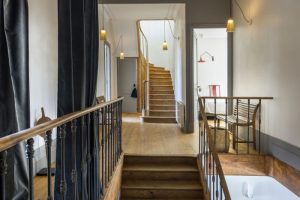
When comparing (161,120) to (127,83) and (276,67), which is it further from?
(276,67)

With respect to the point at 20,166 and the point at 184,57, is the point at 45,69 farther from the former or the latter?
the point at 184,57

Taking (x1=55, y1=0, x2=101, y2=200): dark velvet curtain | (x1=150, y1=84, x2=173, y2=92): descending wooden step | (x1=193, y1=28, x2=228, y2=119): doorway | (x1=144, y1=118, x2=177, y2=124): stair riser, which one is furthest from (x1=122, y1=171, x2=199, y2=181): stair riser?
(x1=150, y1=84, x2=173, y2=92): descending wooden step

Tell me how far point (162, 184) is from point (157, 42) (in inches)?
335

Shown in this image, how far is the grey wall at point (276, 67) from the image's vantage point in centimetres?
404

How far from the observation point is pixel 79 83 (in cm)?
268

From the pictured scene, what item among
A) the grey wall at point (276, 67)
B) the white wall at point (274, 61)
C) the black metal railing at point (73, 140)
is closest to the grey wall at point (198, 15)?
the white wall at point (274, 61)

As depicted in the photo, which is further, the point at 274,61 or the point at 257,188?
the point at 257,188

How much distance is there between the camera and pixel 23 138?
1.22m

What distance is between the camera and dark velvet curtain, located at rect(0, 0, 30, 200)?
2.22 meters

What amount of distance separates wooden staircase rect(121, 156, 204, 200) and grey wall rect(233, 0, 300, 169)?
1.39m

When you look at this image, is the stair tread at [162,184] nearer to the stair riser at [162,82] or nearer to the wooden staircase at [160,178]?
the wooden staircase at [160,178]

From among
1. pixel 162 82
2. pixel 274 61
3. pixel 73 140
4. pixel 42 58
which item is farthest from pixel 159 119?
pixel 73 140

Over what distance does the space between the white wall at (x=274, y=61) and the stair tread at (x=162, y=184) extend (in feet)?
5.03

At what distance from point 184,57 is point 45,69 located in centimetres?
364
